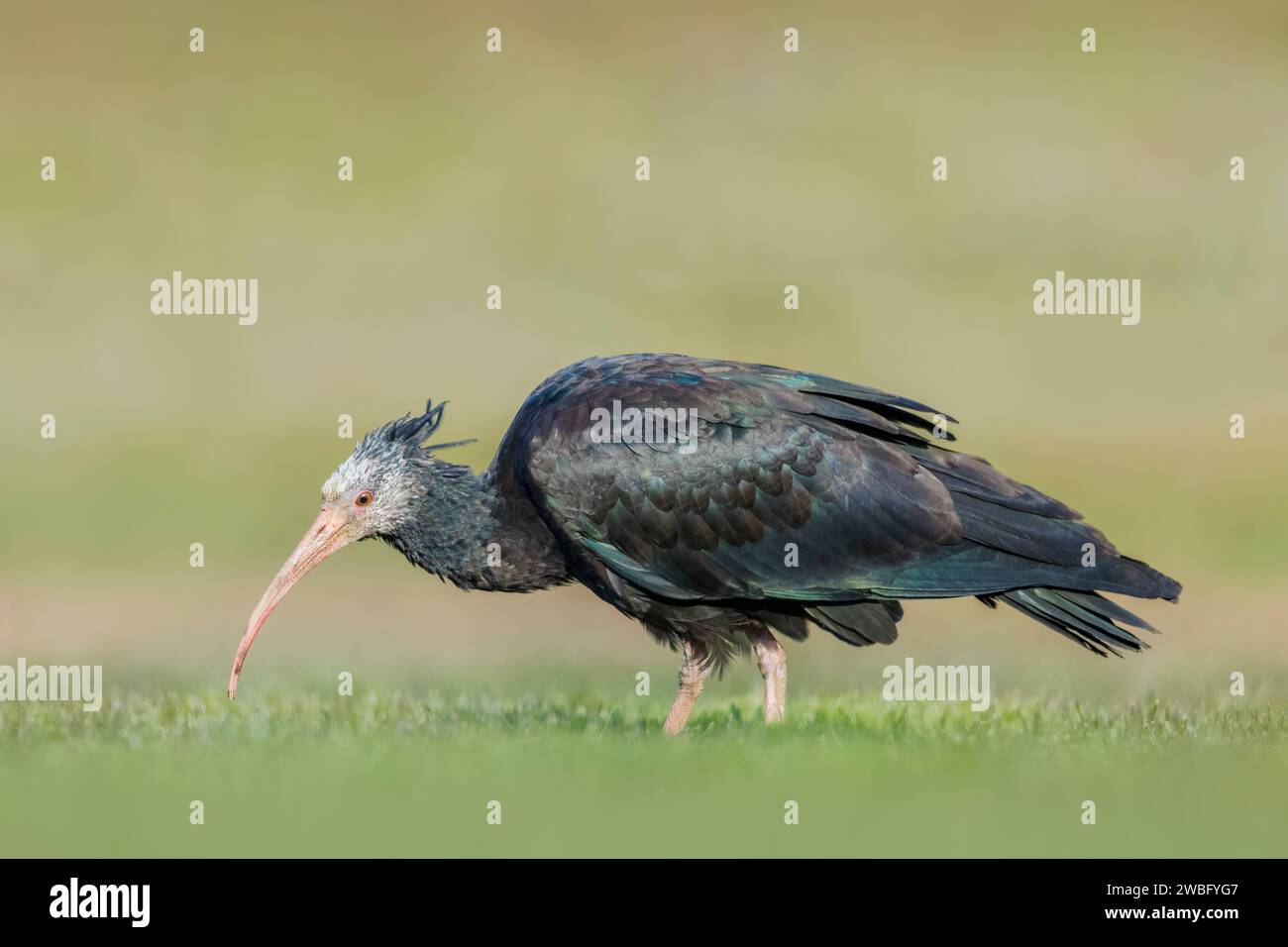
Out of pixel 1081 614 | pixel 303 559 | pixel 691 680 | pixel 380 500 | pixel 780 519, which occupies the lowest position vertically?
pixel 691 680

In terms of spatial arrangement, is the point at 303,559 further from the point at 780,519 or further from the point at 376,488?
the point at 780,519

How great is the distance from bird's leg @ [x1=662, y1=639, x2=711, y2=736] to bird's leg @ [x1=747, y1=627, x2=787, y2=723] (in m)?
0.35

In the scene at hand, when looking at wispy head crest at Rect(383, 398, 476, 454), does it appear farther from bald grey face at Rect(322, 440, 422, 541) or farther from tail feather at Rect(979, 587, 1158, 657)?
tail feather at Rect(979, 587, 1158, 657)

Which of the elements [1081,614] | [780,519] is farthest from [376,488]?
[1081,614]

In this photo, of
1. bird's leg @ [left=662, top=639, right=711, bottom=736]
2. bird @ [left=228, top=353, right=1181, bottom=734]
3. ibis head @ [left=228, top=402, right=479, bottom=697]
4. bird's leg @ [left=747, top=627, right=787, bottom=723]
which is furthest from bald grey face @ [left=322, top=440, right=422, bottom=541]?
bird's leg @ [left=747, top=627, right=787, bottom=723]

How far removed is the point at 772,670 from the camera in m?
13.2

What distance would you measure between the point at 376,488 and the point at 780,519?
113 inches

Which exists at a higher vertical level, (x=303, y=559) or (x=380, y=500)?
(x=380, y=500)

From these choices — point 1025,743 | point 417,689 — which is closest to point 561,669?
point 417,689

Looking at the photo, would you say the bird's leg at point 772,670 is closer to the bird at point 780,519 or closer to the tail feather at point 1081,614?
the bird at point 780,519

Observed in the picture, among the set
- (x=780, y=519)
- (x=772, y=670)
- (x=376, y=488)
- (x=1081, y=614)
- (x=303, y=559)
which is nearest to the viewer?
(x=1081, y=614)

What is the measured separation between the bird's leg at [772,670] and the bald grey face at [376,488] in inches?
99.8

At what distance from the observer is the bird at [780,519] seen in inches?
496

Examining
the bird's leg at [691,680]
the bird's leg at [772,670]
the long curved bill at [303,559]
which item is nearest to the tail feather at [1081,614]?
the bird's leg at [772,670]
